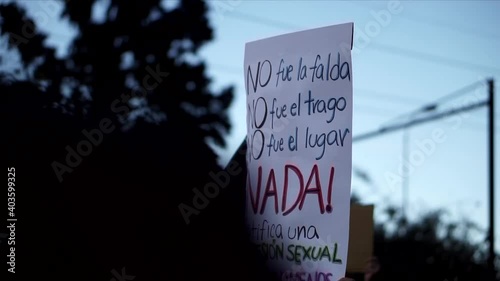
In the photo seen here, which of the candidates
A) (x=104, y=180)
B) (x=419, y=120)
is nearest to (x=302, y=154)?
(x=104, y=180)

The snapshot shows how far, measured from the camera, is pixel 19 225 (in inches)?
101

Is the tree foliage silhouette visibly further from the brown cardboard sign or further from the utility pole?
the utility pole

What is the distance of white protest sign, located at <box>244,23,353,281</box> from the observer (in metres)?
2.98

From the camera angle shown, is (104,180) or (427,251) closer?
(104,180)

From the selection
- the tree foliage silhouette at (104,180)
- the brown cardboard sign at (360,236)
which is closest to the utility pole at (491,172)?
the brown cardboard sign at (360,236)

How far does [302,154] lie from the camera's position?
3.11 meters

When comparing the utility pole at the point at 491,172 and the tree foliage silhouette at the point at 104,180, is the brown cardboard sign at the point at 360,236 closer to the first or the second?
the tree foliage silhouette at the point at 104,180

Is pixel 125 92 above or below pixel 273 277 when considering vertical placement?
above

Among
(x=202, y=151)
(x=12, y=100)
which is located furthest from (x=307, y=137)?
(x=12, y=100)

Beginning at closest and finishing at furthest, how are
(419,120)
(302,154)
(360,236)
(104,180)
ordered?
(104,180)
(302,154)
(360,236)
(419,120)

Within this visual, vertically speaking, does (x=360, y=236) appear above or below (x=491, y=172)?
below

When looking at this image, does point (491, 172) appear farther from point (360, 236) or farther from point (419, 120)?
point (360, 236)

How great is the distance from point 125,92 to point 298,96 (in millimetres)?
627

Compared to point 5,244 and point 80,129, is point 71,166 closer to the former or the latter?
point 80,129
